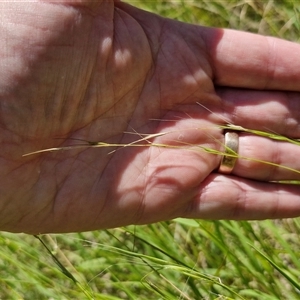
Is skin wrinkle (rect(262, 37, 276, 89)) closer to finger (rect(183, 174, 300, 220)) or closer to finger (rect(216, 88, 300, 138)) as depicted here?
finger (rect(216, 88, 300, 138))

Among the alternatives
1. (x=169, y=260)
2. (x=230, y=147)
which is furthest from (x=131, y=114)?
(x=169, y=260)

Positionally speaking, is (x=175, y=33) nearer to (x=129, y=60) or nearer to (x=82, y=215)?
(x=129, y=60)

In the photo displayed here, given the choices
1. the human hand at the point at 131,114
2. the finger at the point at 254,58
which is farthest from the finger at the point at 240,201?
the finger at the point at 254,58

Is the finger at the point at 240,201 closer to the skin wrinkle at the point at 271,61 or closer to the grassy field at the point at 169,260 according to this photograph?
the grassy field at the point at 169,260

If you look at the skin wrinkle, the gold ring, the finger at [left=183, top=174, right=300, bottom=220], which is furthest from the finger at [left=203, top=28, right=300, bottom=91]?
the finger at [left=183, top=174, right=300, bottom=220]

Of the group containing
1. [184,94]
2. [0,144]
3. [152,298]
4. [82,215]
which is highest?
[184,94]

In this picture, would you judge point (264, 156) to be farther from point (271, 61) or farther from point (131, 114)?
point (131, 114)

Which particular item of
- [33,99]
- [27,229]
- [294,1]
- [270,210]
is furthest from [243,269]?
[294,1]

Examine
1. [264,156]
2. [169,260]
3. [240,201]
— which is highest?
[264,156]
